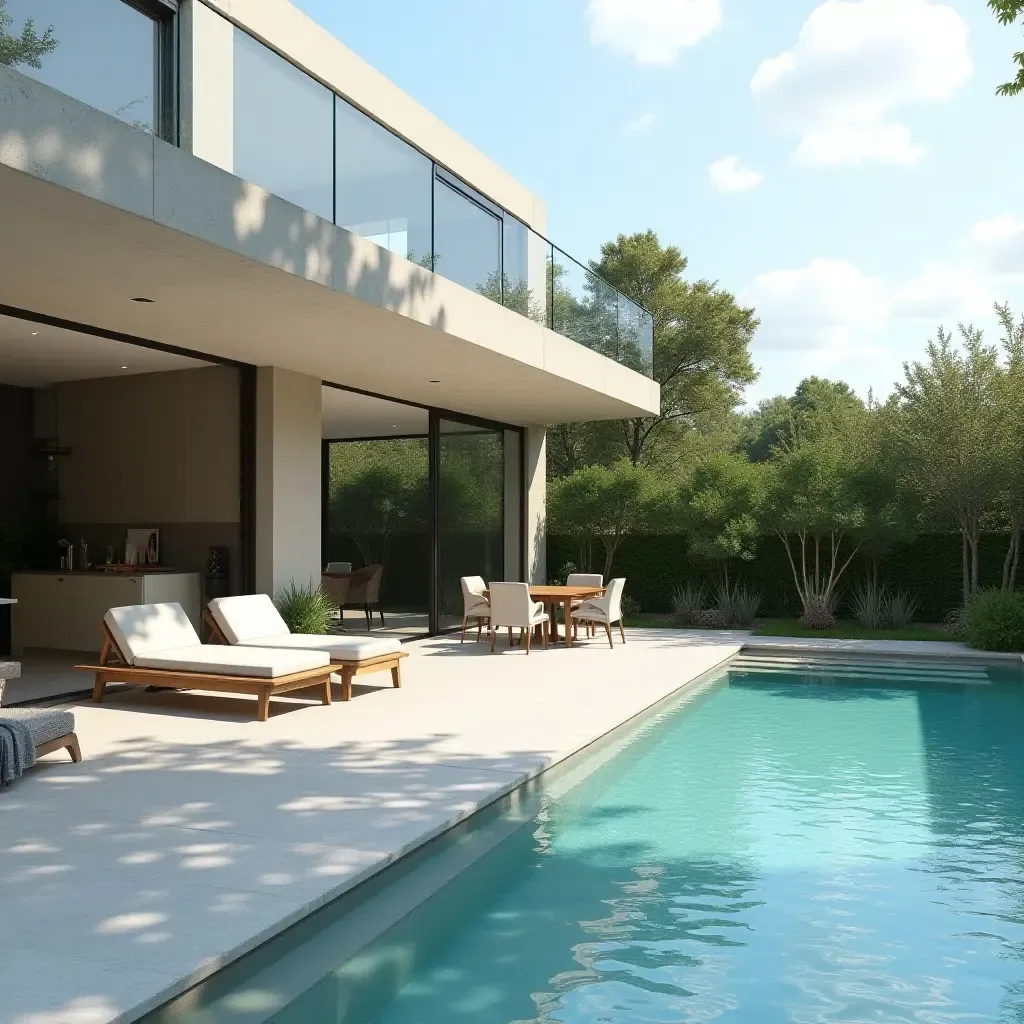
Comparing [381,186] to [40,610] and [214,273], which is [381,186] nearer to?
[214,273]

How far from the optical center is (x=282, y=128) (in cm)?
729

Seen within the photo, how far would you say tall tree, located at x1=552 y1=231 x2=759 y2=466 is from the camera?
26859mm

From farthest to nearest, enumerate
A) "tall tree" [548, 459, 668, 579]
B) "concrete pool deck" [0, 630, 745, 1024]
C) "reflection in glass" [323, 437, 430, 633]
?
1. "tall tree" [548, 459, 668, 579]
2. "reflection in glass" [323, 437, 430, 633]
3. "concrete pool deck" [0, 630, 745, 1024]

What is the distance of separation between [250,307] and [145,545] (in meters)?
4.11

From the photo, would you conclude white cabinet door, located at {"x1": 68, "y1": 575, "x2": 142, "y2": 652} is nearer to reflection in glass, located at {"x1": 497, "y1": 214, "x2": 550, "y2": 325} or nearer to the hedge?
reflection in glass, located at {"x1": 497, "y1": 214, "x2": 550, "y2": 325}

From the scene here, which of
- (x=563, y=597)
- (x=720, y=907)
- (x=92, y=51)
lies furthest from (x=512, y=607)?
(x=720, y=907)

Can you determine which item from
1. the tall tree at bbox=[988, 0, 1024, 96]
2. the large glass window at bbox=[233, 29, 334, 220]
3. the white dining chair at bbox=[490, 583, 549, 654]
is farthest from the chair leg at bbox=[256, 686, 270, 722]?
the tall tree at bbox=[988, 0, 1024, 96]

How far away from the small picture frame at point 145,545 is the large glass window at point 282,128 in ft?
15.5

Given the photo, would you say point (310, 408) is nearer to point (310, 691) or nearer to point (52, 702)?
point (310, 691)

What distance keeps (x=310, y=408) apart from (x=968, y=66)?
708 centimetres

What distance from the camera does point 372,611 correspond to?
1627cm

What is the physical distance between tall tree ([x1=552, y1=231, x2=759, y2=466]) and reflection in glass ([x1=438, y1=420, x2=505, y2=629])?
11.6 meters

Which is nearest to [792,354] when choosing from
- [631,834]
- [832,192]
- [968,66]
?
[832,192]

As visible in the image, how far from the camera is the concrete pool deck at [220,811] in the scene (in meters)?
3.25
